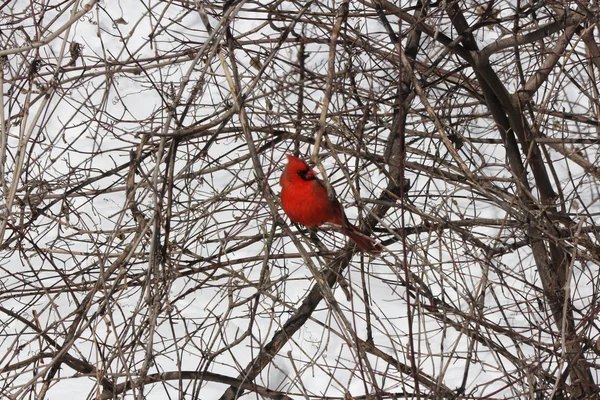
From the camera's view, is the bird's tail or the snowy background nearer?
the snowy background

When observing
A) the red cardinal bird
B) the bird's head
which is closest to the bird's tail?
the red cardinal bird

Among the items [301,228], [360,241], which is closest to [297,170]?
[360,241]

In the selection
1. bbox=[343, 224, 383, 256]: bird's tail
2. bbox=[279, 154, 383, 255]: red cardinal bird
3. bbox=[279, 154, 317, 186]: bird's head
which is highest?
bbox=[279, 154, 317, 186]: bird's head

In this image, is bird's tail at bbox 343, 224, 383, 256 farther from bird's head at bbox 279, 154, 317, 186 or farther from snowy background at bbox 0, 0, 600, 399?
bird's head at bbox 279, 154, 317, 186

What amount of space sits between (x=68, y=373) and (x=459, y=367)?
190cm

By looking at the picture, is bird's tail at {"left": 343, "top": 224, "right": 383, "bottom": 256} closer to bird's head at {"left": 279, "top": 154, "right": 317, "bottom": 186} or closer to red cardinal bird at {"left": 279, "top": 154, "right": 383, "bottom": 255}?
red cardinal bird at {"left": 279, "top": 154, "right": 383, "bottom": 255}

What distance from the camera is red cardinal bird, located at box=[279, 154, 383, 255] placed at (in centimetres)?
228

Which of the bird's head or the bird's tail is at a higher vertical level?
the bird's head

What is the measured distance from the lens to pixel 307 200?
2.30 m

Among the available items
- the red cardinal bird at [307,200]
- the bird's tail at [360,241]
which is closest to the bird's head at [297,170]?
the red cardinal bird at [307,200]

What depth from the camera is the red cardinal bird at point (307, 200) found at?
2281 millimetres

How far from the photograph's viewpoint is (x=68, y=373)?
351 cm

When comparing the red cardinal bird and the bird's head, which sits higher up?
the bird's head

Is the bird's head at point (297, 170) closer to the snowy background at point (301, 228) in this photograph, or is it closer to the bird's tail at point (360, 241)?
the snowy background at point (301, 228)
